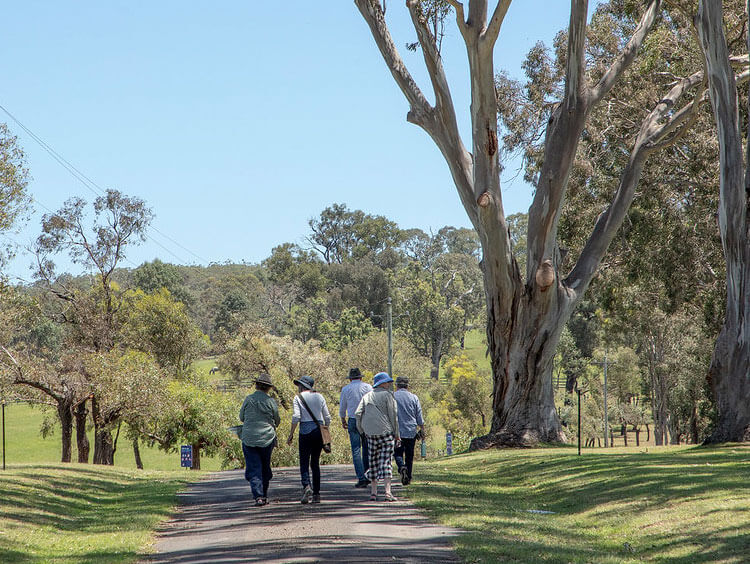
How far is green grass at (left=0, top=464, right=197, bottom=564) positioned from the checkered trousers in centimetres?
283

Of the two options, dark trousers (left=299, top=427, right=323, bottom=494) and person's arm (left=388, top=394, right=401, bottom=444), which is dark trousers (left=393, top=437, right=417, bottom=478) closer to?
person's arm (left=388, top=394, right=401, bottom=444)

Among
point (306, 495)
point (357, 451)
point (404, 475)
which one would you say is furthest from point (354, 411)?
point (306, 495)

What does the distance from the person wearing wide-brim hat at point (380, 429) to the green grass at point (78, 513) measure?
2.86 meters

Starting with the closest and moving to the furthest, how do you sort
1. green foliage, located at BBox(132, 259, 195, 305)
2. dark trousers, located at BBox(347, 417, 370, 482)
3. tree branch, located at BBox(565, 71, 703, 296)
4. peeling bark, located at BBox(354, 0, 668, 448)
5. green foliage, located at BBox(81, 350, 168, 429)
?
1. dark trousers, located at BBox(347, 417, 370, 482)
2. peeling bark, located at BBox(354, 0, 668, 448)
3. tree branch, located at BBox(565, 71, 703, 296)
4. green foliage, located at BBox(81, 350, 168, 429)
5. green foliage, located at BBox(132, 259, 195, 305)

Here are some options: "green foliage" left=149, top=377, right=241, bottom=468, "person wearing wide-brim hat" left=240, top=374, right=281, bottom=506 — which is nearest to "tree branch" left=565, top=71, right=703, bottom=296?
"person wearing wide-brim hat" left=240, top=374, right=281, bottom=506

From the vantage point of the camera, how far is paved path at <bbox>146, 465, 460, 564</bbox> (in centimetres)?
805

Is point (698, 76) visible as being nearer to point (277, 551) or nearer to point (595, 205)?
point (595, 205)

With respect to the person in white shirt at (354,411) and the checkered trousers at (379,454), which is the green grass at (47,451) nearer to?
the person in white shirt at (354,411)

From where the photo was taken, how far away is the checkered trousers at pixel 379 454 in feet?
39.7

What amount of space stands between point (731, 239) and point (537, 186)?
4431 mm

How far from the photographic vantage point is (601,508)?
1142 centimetres

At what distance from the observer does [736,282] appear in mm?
18719

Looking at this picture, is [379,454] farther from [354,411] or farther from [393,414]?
[354,411]

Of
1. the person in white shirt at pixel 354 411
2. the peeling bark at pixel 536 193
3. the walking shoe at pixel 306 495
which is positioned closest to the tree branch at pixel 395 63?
the peeling bark at pixel 536 193
